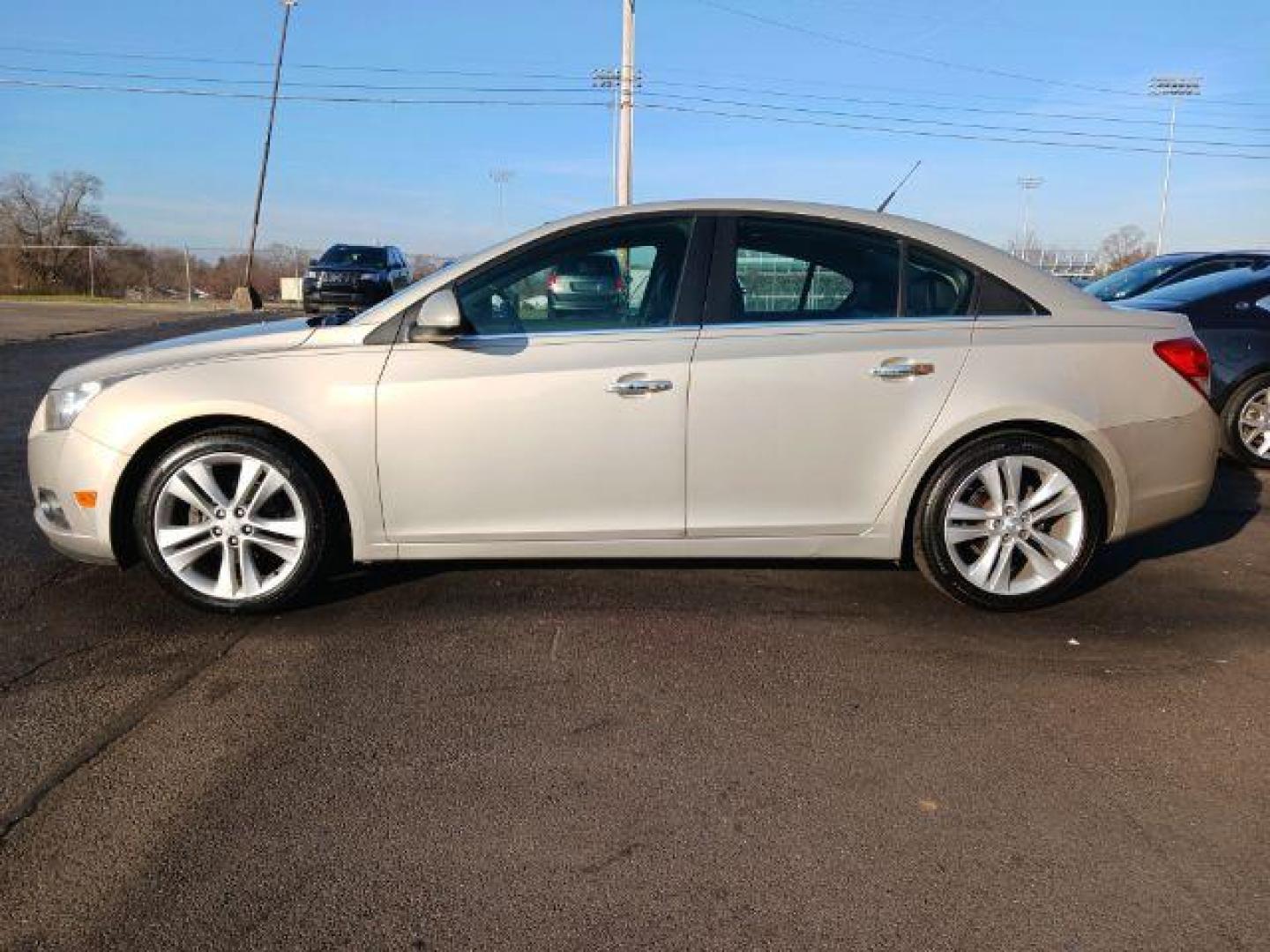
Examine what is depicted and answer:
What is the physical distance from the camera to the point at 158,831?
92.5 inches

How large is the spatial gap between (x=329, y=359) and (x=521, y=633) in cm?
130

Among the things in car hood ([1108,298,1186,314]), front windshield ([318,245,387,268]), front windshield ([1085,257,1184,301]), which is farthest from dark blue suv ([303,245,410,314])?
car hood ([1108,298,1186,314])

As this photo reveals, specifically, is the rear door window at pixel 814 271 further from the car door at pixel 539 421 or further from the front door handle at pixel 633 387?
the front door handle at pixel 633 387

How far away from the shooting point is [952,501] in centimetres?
381

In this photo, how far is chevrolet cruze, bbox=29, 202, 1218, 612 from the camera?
144 inches

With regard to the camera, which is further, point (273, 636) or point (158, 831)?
point (273, 636)

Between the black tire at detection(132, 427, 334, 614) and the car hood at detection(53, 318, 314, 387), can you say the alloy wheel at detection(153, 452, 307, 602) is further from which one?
the car hood at detection(53, 318, 314, 387)

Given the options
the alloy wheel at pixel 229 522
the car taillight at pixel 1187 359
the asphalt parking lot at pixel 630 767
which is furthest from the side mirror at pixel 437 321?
the car taillight at pixel 1187 359

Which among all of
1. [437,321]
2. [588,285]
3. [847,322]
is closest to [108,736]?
[437,321]

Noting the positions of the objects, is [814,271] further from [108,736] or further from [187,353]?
[108,736]

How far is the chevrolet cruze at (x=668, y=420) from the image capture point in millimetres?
3646

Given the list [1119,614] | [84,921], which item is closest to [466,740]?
[84,921]

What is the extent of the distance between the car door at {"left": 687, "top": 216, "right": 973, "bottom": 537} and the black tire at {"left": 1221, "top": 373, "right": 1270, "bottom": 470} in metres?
4.28

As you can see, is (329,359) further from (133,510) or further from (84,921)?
(84,921)
